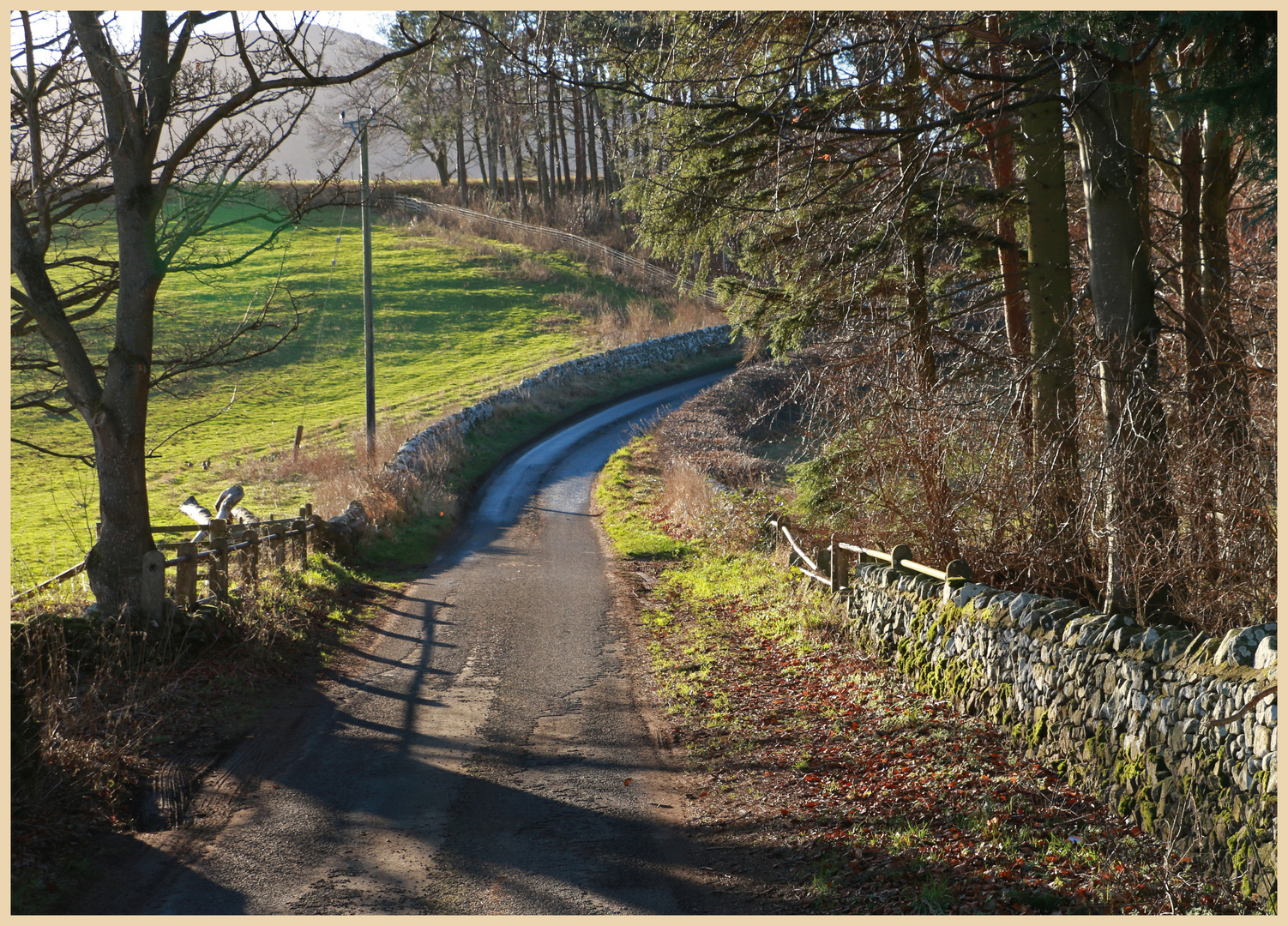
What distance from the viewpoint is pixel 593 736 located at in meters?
7.90

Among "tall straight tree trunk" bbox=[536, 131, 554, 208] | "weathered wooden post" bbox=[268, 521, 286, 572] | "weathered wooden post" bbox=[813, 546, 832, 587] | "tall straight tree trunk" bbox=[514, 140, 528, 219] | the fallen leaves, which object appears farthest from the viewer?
"tall straight tree trunk" bbox=[514, 140, 528, 219]

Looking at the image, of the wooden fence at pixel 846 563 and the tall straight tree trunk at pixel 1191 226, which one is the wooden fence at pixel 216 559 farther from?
the tall straight tree trunk at pixel 1191 226

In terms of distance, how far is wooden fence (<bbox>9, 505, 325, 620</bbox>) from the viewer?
29.0ft

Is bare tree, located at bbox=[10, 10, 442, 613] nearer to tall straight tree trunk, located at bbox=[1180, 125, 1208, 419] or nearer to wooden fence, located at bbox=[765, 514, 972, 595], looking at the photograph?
wooden fence, located at bbox=[765, 514, 972, 595]

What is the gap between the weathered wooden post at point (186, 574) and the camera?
30.7 ft

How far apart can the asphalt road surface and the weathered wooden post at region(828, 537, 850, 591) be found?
281cm

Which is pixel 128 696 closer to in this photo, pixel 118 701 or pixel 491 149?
pixel 118 701

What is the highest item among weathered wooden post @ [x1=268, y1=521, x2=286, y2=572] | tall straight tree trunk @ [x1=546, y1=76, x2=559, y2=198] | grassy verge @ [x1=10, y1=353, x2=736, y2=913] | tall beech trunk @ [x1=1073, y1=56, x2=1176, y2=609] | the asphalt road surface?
tall straight tree trunk @ [x1=546, y1=76, x2=559, y2=198]

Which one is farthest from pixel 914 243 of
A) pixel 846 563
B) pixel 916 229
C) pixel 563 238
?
pixel 563 238

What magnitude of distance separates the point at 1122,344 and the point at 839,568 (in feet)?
14.3

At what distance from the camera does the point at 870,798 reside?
6.28 m

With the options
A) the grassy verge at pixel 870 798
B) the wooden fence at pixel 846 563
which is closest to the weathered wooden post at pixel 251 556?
the grassy verge at pixel 870 798

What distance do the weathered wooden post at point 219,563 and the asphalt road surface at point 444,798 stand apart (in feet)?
5.84

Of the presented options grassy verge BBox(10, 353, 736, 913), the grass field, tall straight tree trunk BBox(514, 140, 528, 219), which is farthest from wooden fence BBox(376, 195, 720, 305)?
grassy verge BBox(10, 353, 736, 913)
